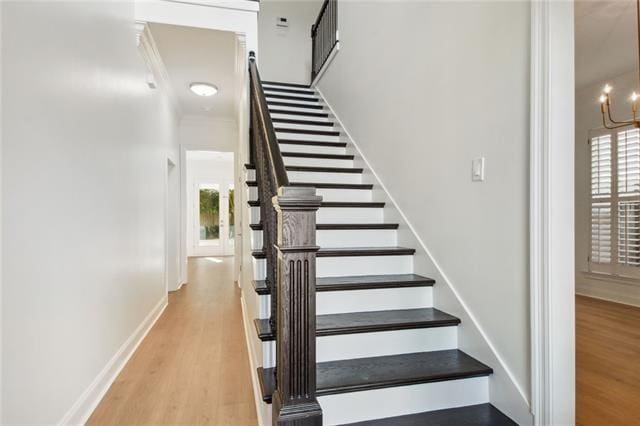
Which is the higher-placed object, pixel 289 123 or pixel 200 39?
pixel 200 39

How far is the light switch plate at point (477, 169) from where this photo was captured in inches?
73.4

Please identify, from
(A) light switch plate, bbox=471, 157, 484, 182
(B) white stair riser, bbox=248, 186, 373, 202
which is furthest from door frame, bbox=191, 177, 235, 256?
(A) light switch plate, bbox=471, 157, 484, 182

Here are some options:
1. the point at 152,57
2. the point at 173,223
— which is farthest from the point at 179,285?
the point at 152,57

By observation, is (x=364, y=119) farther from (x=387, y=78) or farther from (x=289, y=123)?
(x=289, y=123)

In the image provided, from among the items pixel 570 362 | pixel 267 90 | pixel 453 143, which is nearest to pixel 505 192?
pixel 453 143

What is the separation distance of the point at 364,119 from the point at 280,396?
9.15ft

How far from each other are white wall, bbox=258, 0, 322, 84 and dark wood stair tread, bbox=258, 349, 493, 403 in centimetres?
611

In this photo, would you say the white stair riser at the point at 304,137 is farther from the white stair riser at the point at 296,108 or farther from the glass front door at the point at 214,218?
the glass front door at the point at 214,218

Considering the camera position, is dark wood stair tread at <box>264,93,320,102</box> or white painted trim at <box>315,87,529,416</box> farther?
dark wood stair tread at <box>264,93,320,102</box>

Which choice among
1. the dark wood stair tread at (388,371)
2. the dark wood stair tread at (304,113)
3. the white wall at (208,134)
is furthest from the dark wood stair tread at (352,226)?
the white wall at (208,134)

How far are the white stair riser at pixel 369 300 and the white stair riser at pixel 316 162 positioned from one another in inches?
66.4

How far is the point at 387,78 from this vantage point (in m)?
3.01

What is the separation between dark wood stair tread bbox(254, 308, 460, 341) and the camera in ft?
6.01

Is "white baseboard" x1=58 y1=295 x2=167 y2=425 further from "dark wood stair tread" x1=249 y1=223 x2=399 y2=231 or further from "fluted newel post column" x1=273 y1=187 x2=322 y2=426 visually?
"dark wood stair tread" x1=249 y1=223 x2=399 y2=231
